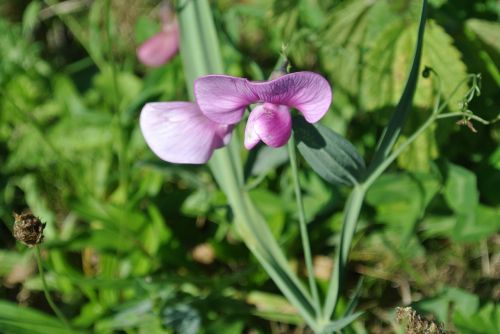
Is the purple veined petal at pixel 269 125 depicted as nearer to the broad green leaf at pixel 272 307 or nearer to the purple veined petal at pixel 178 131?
the purple veined petal at pixel 178 131

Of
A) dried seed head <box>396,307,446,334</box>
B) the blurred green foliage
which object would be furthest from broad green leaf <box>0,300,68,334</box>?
dried seed head <box>396,307,446,334</box>

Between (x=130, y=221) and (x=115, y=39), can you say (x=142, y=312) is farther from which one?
(x=115, y=39)

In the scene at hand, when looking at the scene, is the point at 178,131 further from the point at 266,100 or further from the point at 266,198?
the point at 266,198

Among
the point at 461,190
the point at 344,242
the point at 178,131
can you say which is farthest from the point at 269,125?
the point at 461,190

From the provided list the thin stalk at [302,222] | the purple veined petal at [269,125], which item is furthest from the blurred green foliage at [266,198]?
the purple veined petal at [269,125]

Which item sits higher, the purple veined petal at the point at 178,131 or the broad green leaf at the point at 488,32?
the purple veined petal at the point at 178,131

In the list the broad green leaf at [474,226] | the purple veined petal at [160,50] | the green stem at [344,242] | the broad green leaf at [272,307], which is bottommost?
the broad green leaf at [272,307]

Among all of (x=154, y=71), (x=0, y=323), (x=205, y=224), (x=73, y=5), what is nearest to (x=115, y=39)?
(x=73, y=5)
